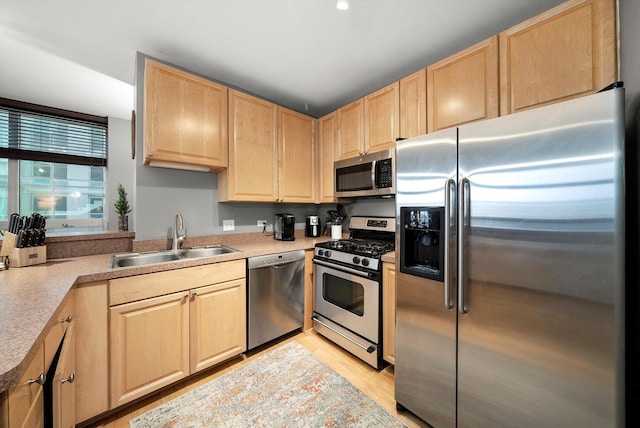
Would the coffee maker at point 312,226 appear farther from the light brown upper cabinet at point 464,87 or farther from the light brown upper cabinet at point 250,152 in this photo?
the light brown upper cabinet at point 464,87

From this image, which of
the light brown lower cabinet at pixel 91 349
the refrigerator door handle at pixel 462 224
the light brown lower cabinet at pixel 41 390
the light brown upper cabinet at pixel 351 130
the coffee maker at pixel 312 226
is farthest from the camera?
the coffee maker at pixel 312 226

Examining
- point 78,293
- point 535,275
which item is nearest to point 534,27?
point 535,275

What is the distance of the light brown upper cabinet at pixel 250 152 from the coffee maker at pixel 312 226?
600 mm

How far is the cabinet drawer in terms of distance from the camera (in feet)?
4.85

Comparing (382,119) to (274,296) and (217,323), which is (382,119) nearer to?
(274,296)

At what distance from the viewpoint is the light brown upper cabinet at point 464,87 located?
1.61m

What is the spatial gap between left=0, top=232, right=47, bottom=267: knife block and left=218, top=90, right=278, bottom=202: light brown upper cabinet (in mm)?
1299

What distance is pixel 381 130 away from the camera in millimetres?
2287

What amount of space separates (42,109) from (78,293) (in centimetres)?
321

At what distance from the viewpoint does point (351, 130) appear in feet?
8.45

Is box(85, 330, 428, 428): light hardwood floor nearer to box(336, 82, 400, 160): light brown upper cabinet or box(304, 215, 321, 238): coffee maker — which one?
box(304, 215, 321, 238): coffee maker

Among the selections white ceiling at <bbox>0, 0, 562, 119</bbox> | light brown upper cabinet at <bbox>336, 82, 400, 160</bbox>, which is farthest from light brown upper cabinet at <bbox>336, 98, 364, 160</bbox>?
white ceiling at <bbox>0, 0, 562, 119</bbox>

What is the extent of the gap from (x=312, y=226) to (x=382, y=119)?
4.80ft

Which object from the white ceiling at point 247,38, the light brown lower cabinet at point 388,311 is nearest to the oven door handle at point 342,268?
the light brown lower cabinet at point 388,311
